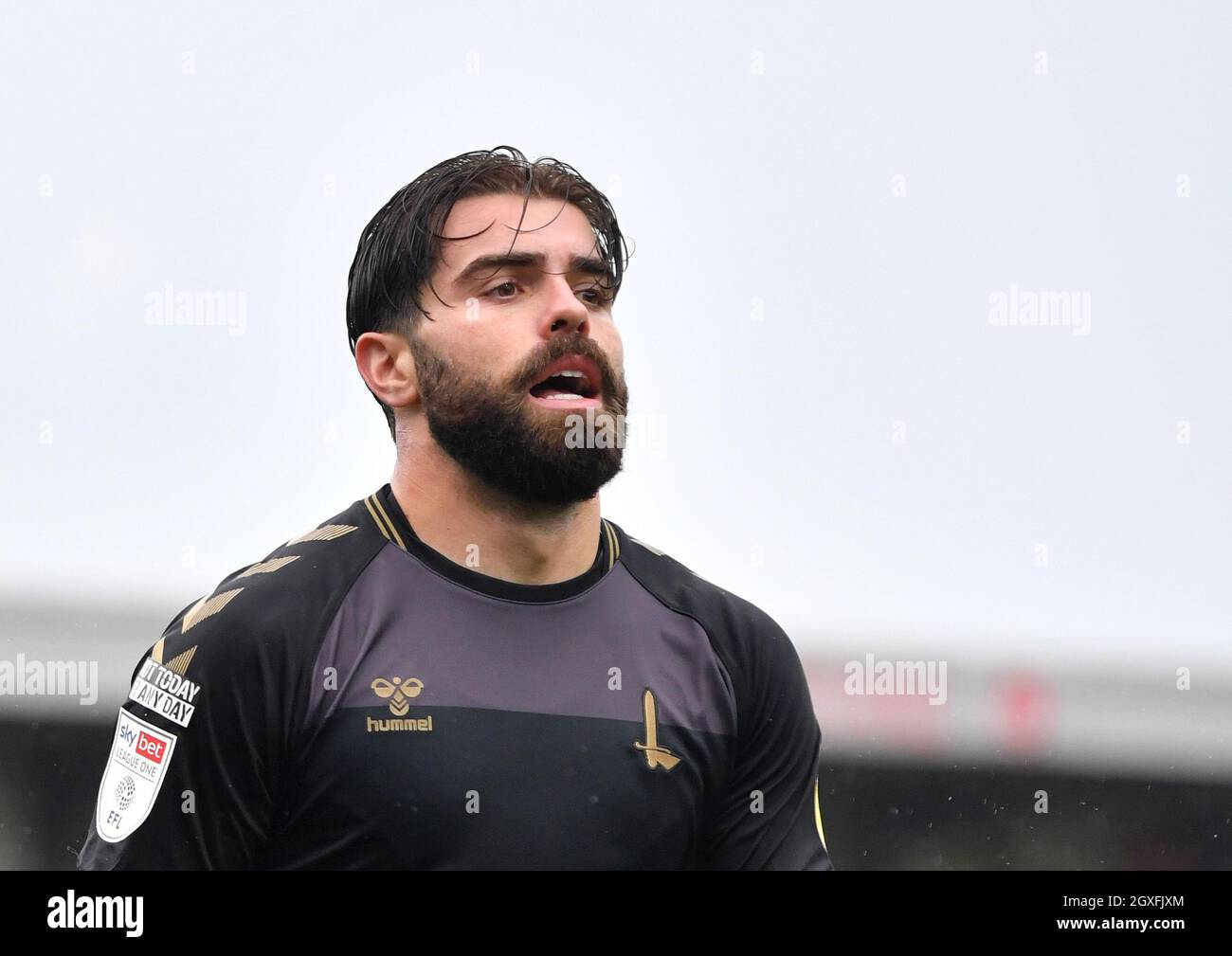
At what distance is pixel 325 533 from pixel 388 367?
26.3 inches

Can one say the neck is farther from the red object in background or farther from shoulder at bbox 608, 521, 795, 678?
the red object in background

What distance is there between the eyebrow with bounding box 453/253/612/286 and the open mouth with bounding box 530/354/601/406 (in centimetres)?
36

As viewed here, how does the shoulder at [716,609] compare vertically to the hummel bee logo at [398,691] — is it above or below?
above

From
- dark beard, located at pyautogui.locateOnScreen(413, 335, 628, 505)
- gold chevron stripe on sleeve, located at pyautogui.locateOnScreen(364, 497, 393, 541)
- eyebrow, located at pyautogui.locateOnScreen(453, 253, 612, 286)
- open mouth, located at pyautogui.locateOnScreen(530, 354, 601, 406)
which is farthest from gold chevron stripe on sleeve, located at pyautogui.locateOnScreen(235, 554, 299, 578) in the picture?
eyebrow, located at pyautogui.locateOnScreen(453, 253, 612, 286)

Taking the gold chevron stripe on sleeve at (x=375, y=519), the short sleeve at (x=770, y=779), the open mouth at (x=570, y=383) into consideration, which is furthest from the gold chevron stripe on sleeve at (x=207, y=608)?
the short sleeve at (x=770, y=779)

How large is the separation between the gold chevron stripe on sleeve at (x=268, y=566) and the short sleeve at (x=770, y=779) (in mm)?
1517

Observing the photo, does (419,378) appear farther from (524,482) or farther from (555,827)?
(555,827)

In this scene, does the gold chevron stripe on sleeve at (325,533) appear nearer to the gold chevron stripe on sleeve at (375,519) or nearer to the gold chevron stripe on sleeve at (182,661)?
the gold chevron stripe on sleeve at (375,519)

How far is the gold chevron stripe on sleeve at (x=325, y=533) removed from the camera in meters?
4.96

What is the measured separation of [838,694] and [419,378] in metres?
11.3

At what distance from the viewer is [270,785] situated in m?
4.44

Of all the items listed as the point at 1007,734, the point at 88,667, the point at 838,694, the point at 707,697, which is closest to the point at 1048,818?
the point at 1007,734

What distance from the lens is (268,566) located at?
4.79m

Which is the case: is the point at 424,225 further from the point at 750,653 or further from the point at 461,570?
the point at 750,653
